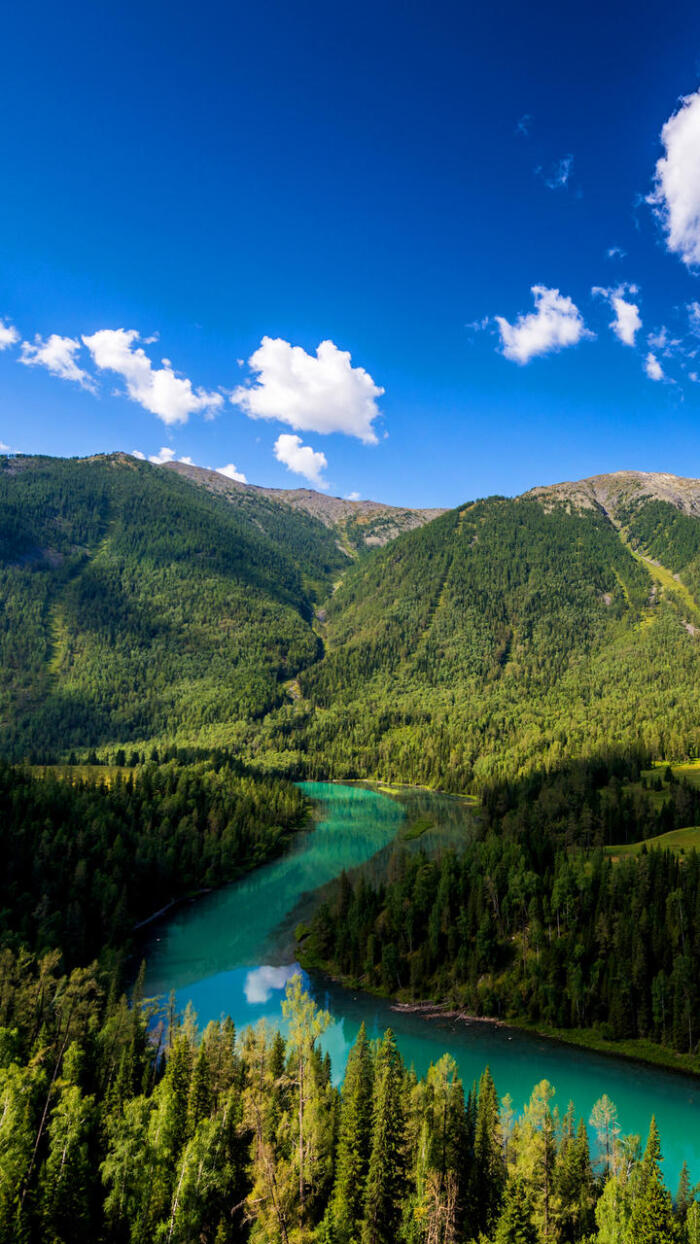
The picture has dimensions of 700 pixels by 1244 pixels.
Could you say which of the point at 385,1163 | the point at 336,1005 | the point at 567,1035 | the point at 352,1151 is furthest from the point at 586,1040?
the point at 352,1151

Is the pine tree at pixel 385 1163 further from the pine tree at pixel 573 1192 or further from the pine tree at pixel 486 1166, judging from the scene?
the pine tree at pixel 573 1192

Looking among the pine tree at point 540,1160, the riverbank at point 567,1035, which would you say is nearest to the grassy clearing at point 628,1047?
the riverbank at point 567,1035

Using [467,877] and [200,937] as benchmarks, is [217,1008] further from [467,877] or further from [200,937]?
[467,877]

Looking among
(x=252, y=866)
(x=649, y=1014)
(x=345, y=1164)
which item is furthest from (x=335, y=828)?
(x=345, y=1164)

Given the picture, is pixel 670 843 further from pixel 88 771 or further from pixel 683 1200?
pixel 88 771

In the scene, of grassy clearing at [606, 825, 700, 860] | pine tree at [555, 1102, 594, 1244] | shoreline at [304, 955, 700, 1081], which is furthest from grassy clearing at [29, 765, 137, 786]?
pine tree at [555, 1102, 594, 1244]

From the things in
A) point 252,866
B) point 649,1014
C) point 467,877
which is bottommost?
point 252,866
